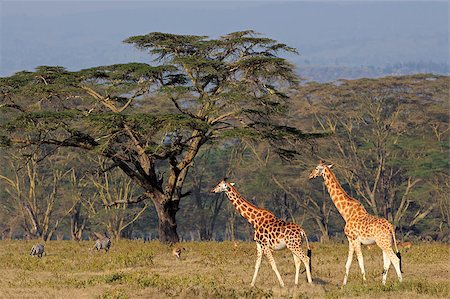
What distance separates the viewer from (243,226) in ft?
230

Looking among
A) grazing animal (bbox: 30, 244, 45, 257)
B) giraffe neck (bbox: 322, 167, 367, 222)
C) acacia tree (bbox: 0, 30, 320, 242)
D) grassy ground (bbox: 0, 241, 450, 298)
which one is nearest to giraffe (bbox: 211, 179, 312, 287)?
grassy ground (bbox: 0, 241, 450, 298)

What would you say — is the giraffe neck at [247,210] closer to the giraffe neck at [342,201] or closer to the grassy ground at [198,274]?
the grassy ground at [198,274]

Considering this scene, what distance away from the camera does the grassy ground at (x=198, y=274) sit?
18203mm

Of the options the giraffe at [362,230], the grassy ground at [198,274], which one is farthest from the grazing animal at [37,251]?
the giraffe at [362,230]

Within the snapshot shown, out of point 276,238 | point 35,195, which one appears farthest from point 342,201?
point 35,195

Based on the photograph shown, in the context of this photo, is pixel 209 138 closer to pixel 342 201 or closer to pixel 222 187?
pixel 222 187

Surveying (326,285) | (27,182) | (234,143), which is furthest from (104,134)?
(27,182)

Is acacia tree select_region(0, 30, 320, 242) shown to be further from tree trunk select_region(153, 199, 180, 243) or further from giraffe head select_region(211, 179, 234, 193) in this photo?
giraffe head select_region(211, 179, 234, 193)

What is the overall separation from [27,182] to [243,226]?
18.7 m

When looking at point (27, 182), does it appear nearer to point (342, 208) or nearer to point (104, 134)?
point (104, 134)

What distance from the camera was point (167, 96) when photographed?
98.0 ft

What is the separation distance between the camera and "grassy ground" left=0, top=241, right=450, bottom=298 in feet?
59.7

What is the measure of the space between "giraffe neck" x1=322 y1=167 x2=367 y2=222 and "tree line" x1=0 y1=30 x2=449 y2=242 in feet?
26.5

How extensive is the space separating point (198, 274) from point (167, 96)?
30.3ft
